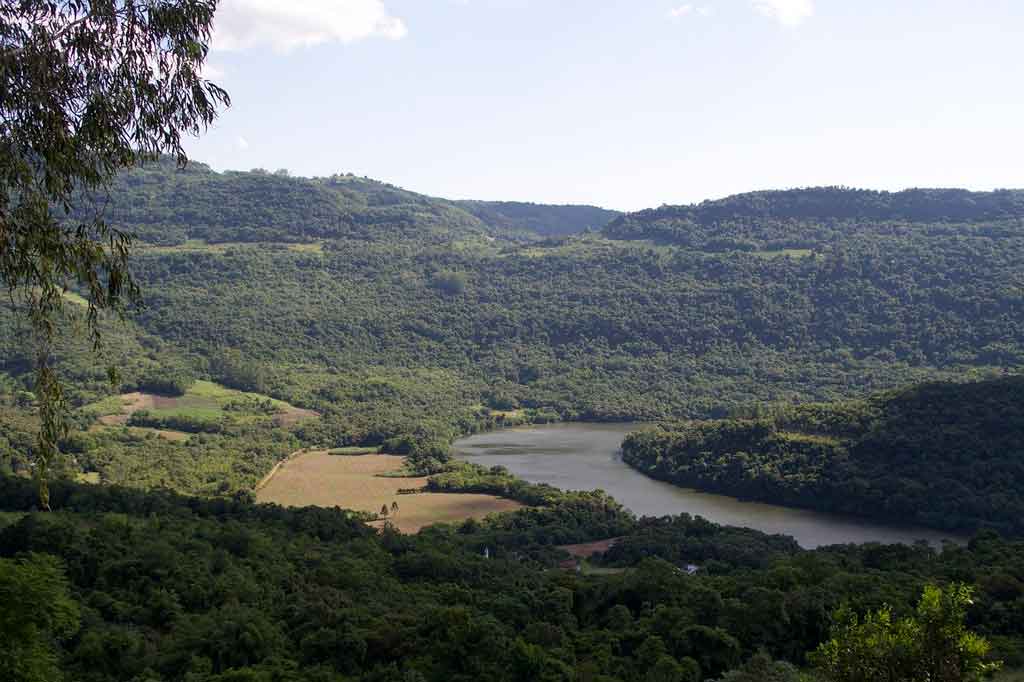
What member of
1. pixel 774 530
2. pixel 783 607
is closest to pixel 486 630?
pixel 783 607

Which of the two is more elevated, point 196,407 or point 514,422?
point 196,407

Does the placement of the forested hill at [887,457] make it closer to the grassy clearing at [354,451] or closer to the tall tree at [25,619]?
the grassy clearing at [354,451]

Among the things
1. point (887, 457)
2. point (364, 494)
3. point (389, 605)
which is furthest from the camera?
point (364, 494)

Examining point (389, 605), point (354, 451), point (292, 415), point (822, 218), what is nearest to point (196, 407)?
point (292, 415)

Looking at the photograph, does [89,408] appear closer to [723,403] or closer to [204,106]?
[723,403]

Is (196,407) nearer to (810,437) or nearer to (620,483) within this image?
(620,483)

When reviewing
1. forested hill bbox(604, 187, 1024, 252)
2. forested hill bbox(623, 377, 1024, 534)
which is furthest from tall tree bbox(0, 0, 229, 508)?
forested hill bbox(604, 187, 1024, 252)

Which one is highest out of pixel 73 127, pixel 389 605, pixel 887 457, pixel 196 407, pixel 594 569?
pixel 73 127

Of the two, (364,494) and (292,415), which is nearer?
(364,494)
